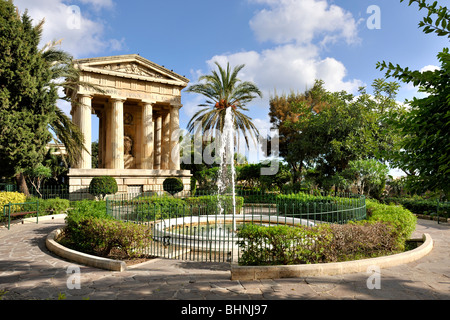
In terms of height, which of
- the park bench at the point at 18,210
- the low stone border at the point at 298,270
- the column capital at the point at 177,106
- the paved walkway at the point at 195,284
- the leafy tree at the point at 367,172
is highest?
the column capital at the point at 177,106

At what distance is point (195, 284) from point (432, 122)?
4.37m

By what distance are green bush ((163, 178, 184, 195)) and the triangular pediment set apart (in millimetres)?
9258

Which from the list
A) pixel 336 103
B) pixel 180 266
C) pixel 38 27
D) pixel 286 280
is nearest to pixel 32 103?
pixel 38 27

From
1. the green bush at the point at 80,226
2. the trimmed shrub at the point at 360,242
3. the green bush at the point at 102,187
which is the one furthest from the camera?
the green bush at the point at 102,187

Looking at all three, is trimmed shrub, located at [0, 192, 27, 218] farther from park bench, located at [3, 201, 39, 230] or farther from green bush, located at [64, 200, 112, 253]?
green bush, located at [64, 200, 112, 253]

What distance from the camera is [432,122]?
3.29m

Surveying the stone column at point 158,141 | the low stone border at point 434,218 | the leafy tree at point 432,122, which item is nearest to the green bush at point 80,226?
the leafy tree at point 432,122

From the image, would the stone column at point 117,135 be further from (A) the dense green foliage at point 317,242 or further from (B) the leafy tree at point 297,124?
(A) the dense green foliage at point 317,242

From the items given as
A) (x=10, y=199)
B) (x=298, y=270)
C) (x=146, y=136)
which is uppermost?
(x=146, y=136)

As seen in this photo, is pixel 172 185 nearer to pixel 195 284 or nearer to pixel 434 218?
pixel 434 218

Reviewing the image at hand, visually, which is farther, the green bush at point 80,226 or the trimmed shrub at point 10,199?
the trimmed shrub at point 10,199

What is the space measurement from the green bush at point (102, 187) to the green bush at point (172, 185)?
4280mm

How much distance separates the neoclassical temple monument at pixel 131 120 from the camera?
22.6 m

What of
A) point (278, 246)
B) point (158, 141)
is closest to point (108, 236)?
point (278, 246)
